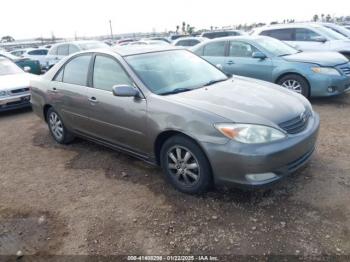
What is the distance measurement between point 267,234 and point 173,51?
9.24 ft

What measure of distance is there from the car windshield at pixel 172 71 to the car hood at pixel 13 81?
16.7ft

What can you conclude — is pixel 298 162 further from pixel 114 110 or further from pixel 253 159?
pixel 114 110

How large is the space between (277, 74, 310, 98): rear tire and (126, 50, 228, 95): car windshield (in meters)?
3.00

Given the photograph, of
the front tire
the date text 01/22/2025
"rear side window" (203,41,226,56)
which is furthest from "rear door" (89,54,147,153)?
"rear side window" (203,41,226,56)

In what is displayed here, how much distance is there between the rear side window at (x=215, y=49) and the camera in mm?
8531

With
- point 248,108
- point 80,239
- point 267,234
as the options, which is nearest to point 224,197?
point 267,234

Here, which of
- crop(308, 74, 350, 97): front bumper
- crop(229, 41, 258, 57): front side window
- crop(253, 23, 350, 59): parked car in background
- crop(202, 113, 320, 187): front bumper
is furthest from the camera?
crop(253, 23, 350, 59): parked car in background

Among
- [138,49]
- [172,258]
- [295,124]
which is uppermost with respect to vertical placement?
[138,49]

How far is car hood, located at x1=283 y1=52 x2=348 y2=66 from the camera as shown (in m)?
7.10

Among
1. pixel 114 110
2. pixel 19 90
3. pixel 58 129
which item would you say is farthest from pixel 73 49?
pixel 114 110

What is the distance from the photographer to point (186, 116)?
11.6 ft

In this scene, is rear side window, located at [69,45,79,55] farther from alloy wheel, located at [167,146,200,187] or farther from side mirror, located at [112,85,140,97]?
alloy wheel, located at [167,146,200,187]

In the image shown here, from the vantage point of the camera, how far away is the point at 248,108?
3535 mm

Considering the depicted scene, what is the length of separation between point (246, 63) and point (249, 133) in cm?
506
